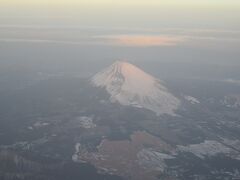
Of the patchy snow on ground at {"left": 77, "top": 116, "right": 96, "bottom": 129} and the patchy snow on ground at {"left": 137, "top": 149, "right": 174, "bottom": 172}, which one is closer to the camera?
the patchy snow on ground at {"left": 137, "top": 149, "right": 174, "bottom": 172}

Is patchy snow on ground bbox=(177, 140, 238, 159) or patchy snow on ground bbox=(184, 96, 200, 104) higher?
patchy snow on ground bbox=(184, 96, 200, 104)

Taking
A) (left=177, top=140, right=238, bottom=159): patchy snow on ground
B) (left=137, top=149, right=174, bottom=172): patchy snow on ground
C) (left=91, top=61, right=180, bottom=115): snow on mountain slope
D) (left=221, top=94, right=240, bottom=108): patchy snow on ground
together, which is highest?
(left=91, top=61, right=180, bottom=115): snow on mountain slope

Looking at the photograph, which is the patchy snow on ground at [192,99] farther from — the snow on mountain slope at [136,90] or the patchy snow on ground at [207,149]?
the patchy snow on ground at [207,149]

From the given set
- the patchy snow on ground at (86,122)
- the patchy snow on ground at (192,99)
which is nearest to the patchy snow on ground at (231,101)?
the patchy snow on ground at (192,99)

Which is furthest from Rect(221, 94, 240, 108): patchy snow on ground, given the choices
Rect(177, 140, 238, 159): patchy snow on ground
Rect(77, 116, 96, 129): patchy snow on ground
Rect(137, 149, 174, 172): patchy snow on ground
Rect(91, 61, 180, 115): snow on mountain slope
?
Rect(137, 149, 174, 172): patchy snow on ground

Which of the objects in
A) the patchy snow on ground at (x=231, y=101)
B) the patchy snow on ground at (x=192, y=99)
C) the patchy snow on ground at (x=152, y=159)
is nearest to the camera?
the patchy snow on ground at (x=152, y=159)

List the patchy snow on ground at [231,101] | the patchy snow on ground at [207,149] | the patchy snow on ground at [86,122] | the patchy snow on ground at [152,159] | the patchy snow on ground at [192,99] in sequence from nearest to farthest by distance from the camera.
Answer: the patchy snow on ground at [152,159], the patchy snow on ground at [207,149], the patchy snow on ground at [86,122], the patchy snow on ground at [192,99], the patchy snow on ground at [231,101]

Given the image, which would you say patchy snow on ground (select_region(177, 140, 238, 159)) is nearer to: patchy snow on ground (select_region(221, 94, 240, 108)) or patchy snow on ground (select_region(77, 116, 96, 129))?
patchy snow on ground (select_region(77, 116, 96, 129))

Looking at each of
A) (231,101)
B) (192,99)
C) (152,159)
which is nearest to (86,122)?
(152,159)
